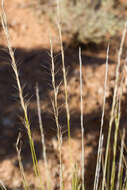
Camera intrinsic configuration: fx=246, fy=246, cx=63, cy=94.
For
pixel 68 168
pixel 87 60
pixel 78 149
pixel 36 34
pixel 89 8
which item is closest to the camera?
pixel 68 168

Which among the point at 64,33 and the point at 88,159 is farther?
the point at 64,33

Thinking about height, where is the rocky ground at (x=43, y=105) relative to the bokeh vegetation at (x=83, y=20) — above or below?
below

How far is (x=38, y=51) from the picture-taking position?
9.05ft

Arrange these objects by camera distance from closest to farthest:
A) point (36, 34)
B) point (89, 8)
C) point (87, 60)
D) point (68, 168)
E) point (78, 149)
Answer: point (68, 168)
point (78, 149)
point (87, 60)
point (36, 34)
point (89, 8)

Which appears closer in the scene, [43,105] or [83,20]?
[43,105]

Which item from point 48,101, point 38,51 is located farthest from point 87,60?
point 48,101

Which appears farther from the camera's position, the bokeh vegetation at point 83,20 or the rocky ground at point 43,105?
the bokeh vegetation at point 83,20

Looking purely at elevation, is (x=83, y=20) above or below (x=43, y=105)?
above

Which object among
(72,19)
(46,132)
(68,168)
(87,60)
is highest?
(72,19)

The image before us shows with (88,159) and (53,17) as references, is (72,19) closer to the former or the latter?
(53,17)

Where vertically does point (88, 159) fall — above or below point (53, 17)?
below

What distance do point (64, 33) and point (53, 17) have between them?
25 centimetres

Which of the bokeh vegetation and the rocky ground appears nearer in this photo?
the rocky ground

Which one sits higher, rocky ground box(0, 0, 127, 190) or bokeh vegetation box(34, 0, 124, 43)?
bokeh vegetation box(34, 0, 124, 43)
